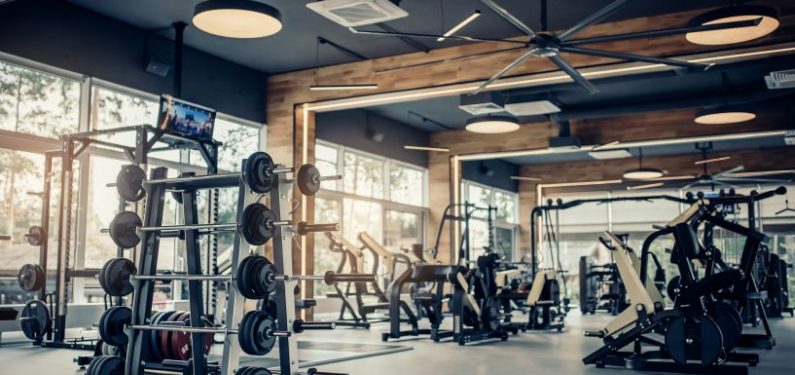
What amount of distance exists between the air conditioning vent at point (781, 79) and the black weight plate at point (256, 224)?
22.1 ft

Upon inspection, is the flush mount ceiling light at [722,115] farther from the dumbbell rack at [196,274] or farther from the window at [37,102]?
the window at [37,102]

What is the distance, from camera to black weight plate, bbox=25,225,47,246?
22.3ft

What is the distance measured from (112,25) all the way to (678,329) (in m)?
6.58

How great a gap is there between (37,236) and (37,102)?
1.53 meters

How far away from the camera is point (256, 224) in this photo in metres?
4.05

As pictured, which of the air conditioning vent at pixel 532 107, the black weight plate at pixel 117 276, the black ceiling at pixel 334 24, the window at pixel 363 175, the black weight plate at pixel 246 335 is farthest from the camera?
the window at pixel 363 175

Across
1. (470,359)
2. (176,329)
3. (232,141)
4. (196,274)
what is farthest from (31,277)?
(470,359)

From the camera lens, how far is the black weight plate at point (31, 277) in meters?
6.65

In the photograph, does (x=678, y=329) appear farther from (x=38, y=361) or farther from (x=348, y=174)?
(x=348, y=174)

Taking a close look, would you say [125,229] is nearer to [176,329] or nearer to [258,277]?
[176,329]

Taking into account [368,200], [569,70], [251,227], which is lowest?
[251,227]

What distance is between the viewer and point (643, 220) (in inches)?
662

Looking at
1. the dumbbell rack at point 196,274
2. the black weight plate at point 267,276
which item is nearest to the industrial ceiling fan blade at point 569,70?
the dumbbell rack at point 196,274

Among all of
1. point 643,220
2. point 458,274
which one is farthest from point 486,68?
point 643,220
